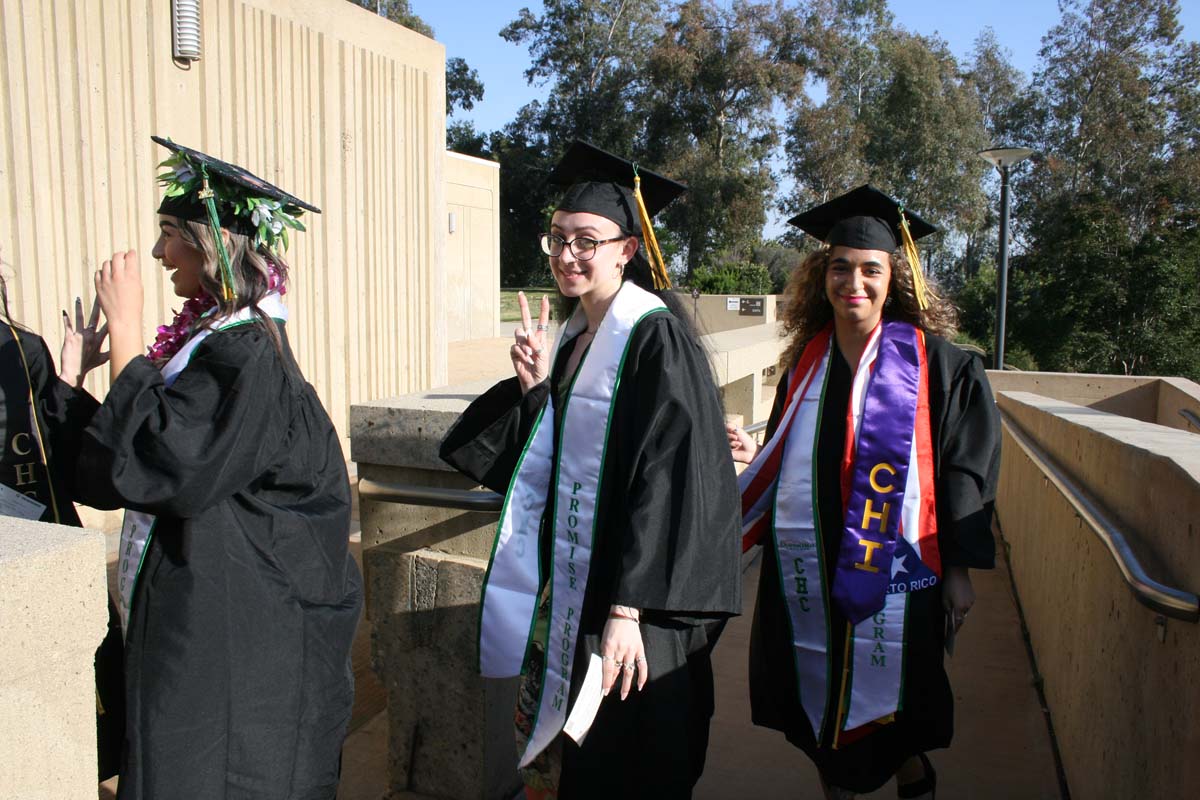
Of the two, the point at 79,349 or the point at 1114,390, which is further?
the point at 1114,390

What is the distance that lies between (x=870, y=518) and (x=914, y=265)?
0.76 metres

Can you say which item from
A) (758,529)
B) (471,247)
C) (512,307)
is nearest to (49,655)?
(758,529)

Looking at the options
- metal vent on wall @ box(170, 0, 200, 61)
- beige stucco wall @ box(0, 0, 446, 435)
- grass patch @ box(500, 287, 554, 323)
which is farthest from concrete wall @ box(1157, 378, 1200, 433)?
grass patch @ box(500, 287, 554, 323)

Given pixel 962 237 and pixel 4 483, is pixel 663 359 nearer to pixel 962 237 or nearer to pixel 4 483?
pixel 4 483

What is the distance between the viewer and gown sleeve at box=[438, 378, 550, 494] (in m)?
2.33

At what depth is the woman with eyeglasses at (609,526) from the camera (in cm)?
201

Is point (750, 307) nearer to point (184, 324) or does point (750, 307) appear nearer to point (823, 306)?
point (823, 306)

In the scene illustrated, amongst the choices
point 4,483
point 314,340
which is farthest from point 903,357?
point 314,340

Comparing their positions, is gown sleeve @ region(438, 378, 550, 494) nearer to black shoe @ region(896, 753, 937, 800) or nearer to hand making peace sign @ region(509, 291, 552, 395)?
hand making peace sign @ region(509, 291, 552, 395)

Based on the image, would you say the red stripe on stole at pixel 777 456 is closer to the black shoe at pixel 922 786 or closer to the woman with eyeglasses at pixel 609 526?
the woman with eyeglasses at pixel 609 526

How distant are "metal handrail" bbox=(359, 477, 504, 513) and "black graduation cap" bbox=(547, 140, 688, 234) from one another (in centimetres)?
77

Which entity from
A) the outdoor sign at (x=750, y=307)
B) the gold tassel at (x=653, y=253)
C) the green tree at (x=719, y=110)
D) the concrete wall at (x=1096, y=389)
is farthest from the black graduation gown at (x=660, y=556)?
the green tree at (x=719, y=110)

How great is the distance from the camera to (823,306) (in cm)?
297

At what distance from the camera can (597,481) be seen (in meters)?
2.14
